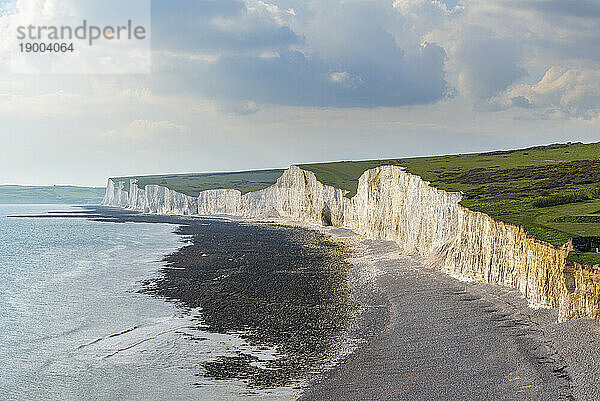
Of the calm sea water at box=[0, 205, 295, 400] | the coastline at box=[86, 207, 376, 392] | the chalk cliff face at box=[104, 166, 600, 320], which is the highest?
the chalk cliff face at box=[104, 166, 600, 320]

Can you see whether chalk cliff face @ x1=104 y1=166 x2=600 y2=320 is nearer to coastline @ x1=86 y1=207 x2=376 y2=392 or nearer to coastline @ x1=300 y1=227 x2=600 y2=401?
coastline @ x1=300 y1=227 x2=600 y2=401

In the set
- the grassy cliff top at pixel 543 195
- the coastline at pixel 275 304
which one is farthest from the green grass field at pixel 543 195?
the coastline at pixel 275 304

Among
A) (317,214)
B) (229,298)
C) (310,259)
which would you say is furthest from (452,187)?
(317,214)

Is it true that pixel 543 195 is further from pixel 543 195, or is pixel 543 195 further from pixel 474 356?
pixel 474 356

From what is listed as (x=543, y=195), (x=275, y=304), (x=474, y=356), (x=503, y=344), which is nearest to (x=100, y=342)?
(x=275, y=304)

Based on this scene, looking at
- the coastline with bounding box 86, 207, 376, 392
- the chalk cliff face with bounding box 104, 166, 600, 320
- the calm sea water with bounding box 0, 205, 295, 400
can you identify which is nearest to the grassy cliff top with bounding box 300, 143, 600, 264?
the chalk cliff face with bounding box 104, 166, 600, 320

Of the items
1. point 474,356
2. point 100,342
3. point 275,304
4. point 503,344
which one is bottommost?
point 100,342

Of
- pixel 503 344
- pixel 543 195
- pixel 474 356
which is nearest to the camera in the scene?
pixel 474 356
